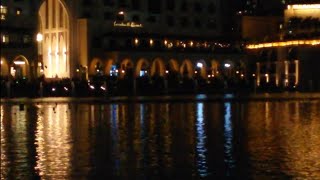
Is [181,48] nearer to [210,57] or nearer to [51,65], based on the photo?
[210,57]

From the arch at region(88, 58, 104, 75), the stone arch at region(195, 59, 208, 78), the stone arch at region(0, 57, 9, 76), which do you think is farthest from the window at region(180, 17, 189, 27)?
the stone arch at region(0, 57, 9, 76)

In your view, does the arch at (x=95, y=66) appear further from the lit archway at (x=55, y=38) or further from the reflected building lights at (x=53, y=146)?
the reflected building lights at (x=53, y=146)

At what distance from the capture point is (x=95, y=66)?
92.4m

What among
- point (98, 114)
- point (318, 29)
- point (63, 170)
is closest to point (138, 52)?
point (318, 29)

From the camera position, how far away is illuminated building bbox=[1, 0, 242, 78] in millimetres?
85375

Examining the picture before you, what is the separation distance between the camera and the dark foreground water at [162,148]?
640 inches

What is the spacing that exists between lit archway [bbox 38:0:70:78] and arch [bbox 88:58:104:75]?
3.32 meters

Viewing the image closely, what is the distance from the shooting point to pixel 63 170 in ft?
54.4

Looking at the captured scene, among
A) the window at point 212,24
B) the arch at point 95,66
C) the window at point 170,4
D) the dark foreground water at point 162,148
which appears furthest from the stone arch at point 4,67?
the dark foreground water at point 162,148

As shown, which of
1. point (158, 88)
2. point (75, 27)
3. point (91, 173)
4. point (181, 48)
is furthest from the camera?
point (181, 48)

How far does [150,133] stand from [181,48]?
7545 cm

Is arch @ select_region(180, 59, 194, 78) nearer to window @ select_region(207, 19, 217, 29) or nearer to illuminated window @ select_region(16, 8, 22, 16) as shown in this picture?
window @ select_region(207, 19, 217, 29)

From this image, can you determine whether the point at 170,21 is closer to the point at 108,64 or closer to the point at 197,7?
the point at 197,7

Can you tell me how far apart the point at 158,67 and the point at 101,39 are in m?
12.6
